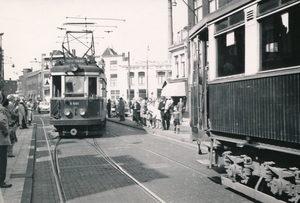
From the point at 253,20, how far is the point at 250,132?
6.21 feet

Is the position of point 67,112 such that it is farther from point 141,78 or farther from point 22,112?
point 141,78

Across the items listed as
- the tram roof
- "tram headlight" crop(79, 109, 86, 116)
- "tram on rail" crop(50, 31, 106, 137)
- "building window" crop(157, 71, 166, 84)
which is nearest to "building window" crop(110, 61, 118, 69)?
"building window" crop(157, 71, 166, 84)

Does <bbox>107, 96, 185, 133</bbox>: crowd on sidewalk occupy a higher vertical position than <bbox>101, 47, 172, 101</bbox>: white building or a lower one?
lower

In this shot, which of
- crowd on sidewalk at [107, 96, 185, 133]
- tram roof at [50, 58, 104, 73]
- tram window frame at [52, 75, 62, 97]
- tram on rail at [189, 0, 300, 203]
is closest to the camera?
tram on rail at [189, 0, 300, 203]

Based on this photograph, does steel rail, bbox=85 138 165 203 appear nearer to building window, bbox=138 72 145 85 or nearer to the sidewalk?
the sidewalk

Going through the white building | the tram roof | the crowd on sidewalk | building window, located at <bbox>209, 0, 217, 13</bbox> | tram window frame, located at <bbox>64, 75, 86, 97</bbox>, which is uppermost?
building window, located at <bbox>209, 0, 217, 13</bbox>

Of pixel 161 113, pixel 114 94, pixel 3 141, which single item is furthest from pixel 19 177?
pixel 114 94

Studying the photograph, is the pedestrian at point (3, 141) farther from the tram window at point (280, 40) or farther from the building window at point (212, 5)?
the building window at point (212, 5)

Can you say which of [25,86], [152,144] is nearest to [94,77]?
[152,144]

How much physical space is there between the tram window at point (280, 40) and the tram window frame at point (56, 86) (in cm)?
1107

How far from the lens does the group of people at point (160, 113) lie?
681 inches

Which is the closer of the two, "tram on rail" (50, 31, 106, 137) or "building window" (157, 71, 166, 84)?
"tram on rail" (50, 31, 106, 137)

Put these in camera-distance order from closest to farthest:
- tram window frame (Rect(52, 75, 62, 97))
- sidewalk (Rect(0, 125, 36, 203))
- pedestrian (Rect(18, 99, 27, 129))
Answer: sidewalk (Rect(0, 125, 36, 203))
tram window frame (Rect(52, 75, 62, 97))
pedestrian (Rect(18, 99, 27, 129))

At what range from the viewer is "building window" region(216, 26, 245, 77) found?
608 cm
